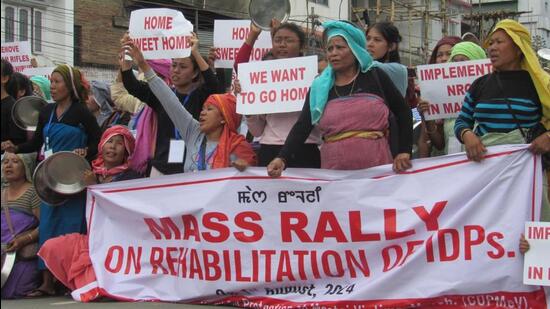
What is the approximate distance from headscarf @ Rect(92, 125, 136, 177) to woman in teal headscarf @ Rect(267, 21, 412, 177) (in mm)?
1718

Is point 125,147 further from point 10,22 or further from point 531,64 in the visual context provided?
point 10,22

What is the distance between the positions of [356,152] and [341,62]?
0.58 metres

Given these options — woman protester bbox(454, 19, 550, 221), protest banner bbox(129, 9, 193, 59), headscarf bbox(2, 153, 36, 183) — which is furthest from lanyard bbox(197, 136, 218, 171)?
woman protester bbox(454, 19, 550, 221)

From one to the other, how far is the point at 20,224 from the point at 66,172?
63 centimetres

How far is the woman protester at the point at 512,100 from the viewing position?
4.88 meters

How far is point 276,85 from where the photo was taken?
574cm

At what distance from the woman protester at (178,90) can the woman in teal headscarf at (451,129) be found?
5.75 ft

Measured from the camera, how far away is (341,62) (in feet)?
17.1

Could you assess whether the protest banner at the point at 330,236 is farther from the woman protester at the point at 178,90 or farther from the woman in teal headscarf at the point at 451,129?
the woman in teal headscarf at the point at 451,129

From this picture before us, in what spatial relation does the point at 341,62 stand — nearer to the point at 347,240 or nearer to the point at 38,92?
the point at 347,240

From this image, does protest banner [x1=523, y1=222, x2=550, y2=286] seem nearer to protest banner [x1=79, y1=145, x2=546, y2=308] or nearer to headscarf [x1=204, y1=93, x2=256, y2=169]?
protest banner [x1=79, y1=145, x2=546, y2=308]

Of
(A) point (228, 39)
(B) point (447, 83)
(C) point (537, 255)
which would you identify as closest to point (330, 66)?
(B) point (447, 83)

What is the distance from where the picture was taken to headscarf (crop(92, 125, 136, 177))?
21.4 ft

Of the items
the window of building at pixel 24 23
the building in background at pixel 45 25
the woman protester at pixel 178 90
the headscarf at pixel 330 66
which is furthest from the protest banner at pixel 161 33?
the window of building at pixel 24 23
